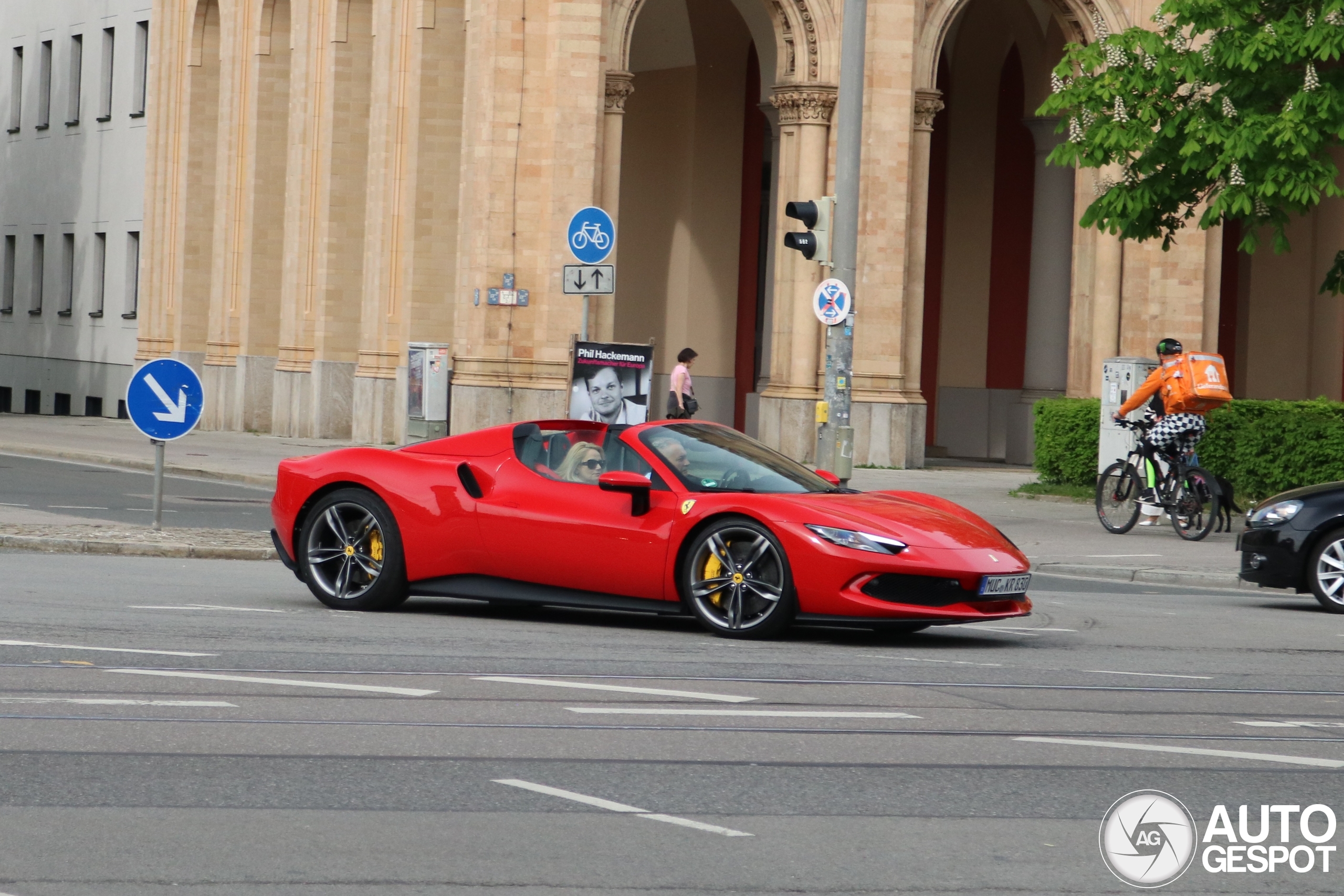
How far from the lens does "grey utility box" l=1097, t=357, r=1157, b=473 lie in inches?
864

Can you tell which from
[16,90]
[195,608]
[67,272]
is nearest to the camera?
[195,608]

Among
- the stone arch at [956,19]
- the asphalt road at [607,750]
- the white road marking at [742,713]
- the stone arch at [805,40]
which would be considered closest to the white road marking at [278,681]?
the asphalt road at [607,750]

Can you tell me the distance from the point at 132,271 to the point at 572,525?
38877 millimetres

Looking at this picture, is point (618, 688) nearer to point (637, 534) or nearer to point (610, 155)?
point (637, 534)

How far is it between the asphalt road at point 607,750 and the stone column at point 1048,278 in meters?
23.1

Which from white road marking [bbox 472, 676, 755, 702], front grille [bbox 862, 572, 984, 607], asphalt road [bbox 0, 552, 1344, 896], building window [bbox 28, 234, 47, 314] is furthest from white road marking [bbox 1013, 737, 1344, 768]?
building window [bbox 28, 234, 47, 314]

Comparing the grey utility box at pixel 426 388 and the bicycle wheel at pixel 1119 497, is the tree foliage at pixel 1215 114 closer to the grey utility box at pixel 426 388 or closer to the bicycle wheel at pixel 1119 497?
the bicycle wheel at pixel 1119 497

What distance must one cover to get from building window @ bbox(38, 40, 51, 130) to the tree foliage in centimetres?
3791

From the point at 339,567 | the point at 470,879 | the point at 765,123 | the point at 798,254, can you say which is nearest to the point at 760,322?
the point at 765,123

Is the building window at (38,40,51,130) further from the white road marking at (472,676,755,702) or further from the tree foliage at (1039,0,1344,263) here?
the white road marking at (472,676,755,702)

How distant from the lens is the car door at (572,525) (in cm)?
1090

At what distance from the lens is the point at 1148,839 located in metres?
5.99

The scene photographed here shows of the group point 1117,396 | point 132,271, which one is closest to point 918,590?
point 1117,396

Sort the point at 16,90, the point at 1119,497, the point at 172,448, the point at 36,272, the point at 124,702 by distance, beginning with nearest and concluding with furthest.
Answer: the point at 124,702, the point at 1119,497, the point at 172,448, the point at 36,272, the point at 16,90
